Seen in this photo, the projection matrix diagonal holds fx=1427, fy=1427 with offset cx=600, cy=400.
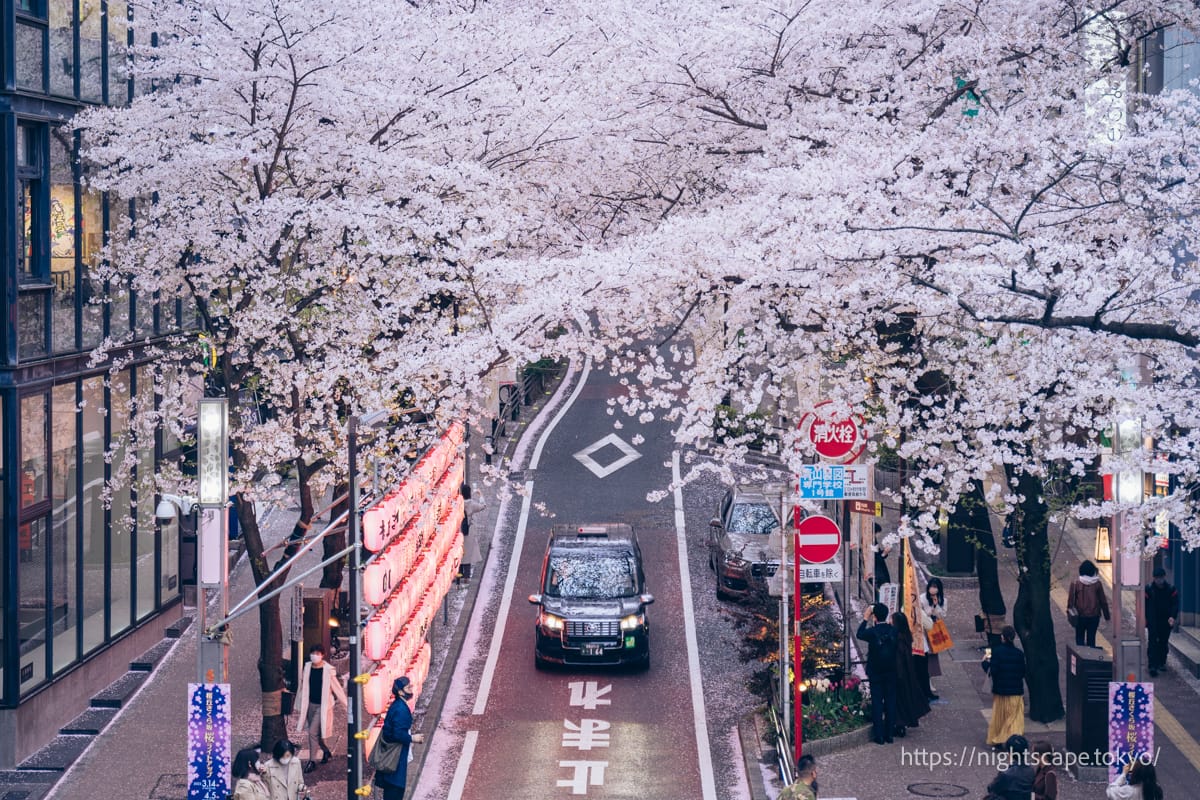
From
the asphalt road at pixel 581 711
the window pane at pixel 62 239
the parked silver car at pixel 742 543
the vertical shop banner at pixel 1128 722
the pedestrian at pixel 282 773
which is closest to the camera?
the vertical shop banner at pixel 1128 722

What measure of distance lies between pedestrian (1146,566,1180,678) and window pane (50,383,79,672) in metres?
16.2

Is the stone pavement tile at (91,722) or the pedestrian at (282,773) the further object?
the stone pavement tile at (91,722)

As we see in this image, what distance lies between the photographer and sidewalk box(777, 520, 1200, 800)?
17344 millimetres

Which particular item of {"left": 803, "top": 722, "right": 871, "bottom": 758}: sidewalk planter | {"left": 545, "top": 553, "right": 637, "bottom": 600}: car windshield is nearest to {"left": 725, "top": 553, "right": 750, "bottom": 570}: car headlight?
{"left": 545, "top": 553, "right": 637, "bottom": 600}: car windshield

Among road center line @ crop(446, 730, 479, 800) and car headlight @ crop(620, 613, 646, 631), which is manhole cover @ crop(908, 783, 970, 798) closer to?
road center line @ crop(446, 730, 479, 800)

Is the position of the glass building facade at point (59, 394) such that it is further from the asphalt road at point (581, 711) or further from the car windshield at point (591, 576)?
the car windshield at point (591, 576)

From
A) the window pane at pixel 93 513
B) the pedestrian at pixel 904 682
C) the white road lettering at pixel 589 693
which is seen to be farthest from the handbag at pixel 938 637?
the window pane at pixel 93 513

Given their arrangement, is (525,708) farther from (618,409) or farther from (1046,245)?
(618,409)

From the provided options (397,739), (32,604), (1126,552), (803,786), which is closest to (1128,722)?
(1126,552)

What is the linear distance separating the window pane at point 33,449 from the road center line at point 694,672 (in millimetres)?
8957

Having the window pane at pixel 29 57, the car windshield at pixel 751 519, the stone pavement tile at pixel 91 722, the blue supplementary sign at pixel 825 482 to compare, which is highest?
the window pane at pixel 29 57

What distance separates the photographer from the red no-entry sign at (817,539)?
1725 cm

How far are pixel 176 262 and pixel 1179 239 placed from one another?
43.2 feet

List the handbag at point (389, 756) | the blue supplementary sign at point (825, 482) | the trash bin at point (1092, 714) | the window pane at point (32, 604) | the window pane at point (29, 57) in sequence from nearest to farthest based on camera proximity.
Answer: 1. the handbag at point (389, 756)
2. the blue supplementary sign at point (825, 482)
3. the trash bin at point (1092, 714)
4. the window pane at point (29, 57)
5. the window pane at point (32, 604)
